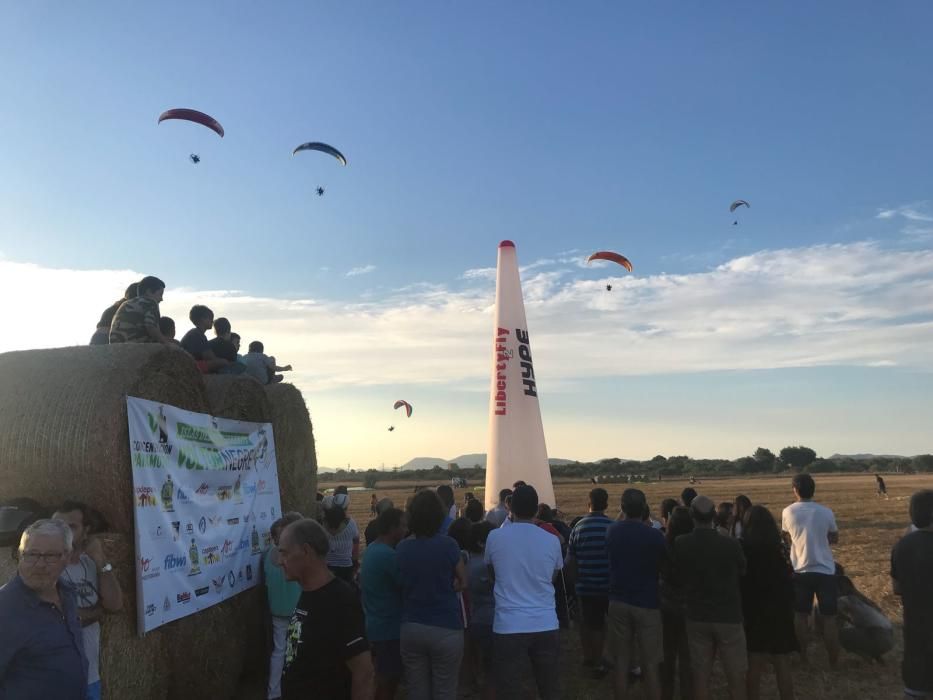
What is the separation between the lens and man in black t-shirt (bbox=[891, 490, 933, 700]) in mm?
4746

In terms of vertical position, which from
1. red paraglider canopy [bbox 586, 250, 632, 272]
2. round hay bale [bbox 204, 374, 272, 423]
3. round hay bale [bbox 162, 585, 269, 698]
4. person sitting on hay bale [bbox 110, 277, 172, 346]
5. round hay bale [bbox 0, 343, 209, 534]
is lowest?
round hay bale [bbox 162, 585, 269, 698]

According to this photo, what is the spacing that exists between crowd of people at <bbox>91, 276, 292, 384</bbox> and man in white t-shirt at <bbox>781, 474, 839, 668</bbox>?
6.03m

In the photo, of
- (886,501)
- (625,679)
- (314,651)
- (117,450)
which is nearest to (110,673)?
(117,450)

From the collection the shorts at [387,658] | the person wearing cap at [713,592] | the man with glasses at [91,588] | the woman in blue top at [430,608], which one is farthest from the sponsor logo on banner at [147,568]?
the person wearing cap at [713,592]

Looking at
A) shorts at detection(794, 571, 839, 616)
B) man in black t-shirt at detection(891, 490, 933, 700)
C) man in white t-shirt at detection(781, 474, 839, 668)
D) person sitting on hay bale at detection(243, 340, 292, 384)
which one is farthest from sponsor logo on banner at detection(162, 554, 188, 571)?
shorts at detection(794, 571, 839, 616)

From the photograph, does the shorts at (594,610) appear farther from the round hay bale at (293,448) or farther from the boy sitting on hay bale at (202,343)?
the boy sitting on hay bale at (202,343)

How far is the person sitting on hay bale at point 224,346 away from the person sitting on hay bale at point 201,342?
0.07 m

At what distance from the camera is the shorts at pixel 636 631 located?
6.15m

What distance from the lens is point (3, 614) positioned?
122 inches

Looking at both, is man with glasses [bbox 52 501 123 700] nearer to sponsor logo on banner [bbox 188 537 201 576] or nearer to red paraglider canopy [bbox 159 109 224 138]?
sponsor logo on banner [bbox 188 537 201 576]

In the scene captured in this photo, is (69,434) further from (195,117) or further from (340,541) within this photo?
(195,117)

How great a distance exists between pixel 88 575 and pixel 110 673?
1.10 meters

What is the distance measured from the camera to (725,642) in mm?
5930

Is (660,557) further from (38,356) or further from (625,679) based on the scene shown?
(38,356)
